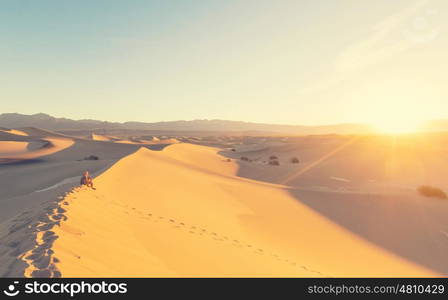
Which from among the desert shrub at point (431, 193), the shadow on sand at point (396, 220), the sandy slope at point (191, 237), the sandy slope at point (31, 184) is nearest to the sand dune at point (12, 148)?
the sandy slope at point (31, 184)

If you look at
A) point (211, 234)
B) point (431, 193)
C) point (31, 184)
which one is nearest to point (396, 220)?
point (431, 193)

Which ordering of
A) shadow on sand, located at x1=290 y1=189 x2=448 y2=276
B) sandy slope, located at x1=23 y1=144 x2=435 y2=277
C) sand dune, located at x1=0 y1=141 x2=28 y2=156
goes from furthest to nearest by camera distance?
sand dune, located at x1=0 y1=141 x2=28 y2=156
shadow on sand, located at x1=290 y1=189 x2=448 y2=276
sandy slope, located at x1=23 y1=144 x2=435 y2=277

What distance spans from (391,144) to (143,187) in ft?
128

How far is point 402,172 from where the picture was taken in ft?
96.3

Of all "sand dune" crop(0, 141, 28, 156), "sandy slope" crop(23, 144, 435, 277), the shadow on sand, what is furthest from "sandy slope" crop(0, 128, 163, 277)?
the shadow on sand

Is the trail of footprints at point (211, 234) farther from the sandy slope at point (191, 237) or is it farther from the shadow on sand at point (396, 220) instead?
the shadow on sand at point (396, 220)

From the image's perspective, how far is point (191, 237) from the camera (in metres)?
7.59

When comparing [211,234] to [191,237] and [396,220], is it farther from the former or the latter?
[396,220]

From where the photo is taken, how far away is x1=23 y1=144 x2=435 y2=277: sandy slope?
485 cm

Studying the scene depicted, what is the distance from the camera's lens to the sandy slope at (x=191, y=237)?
4847 millimetres

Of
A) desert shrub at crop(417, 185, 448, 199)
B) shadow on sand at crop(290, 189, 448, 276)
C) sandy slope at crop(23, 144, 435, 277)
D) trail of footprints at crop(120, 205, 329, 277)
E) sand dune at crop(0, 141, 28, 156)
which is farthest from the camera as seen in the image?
sand dune at crop(0, 141, 28, 156)

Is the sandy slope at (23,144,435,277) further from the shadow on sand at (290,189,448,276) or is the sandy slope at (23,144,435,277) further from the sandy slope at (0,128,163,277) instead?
the shadow on sand at (290,189,448,276)

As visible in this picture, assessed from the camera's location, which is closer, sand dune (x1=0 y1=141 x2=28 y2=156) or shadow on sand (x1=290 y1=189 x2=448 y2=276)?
shadow on sand (x1=290 y1=189 x2=448 y2=276)

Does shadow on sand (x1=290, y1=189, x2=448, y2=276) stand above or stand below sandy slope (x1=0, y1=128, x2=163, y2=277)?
below
